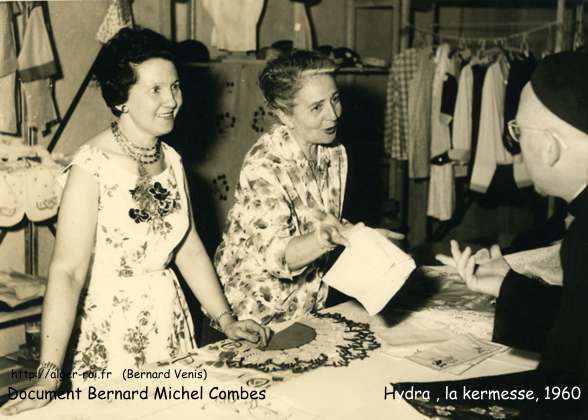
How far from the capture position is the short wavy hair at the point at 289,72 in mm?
2236

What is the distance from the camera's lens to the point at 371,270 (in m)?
1.58

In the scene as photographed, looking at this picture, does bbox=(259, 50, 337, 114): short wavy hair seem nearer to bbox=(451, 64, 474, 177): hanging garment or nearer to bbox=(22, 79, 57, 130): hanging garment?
bbox=(22, 79, 57, 130): hanging garment

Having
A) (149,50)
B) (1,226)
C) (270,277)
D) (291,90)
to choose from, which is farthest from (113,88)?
A: (1,226)

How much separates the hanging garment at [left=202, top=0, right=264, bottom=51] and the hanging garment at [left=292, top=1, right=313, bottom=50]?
1.35 feet

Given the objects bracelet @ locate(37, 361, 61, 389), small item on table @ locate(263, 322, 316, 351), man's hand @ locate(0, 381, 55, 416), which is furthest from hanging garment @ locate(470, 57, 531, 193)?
man's hand @ locate(0, 381, 55, 416)

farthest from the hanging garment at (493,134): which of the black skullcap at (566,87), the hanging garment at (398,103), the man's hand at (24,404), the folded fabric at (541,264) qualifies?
the man's hand at (24,404)

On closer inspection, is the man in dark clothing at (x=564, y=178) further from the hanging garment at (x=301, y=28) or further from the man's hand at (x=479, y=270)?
the hanging garment at (x=301, y=28)

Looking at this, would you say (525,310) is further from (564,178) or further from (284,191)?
(284,191)

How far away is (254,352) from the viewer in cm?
165

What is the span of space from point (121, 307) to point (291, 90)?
93cm

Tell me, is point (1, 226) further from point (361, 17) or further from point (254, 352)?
point (361, 17)

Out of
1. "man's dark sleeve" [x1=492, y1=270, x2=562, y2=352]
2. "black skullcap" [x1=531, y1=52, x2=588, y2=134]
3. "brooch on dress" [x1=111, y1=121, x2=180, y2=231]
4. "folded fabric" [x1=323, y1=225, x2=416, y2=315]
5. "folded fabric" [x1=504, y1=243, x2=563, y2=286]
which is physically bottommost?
"man's dark sleeve" [x1=492, y1=270, x2=562, y2=352]

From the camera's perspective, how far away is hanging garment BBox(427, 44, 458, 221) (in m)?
4.57

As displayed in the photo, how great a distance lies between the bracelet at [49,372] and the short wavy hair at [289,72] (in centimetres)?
117
